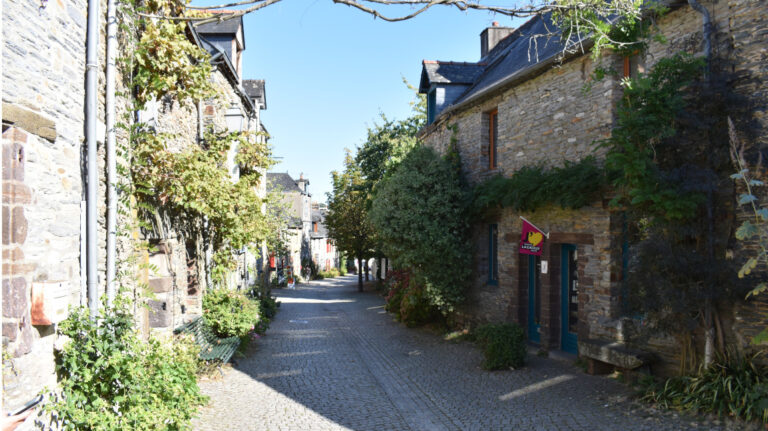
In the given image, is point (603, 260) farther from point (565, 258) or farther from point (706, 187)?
point (706, 187)

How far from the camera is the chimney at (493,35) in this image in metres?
17.4

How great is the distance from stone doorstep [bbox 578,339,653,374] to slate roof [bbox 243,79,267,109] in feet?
55.7

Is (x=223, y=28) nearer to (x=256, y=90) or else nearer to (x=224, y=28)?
(x=224, y=28)

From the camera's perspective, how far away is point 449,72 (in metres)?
15.1

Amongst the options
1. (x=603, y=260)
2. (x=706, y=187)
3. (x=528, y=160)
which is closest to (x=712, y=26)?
(x=706, y=187)

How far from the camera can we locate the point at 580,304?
28.4ft

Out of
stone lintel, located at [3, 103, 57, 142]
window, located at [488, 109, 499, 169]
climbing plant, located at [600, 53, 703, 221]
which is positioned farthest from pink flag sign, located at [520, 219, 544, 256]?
stone lintel, located at [3, 103, 57, 142]

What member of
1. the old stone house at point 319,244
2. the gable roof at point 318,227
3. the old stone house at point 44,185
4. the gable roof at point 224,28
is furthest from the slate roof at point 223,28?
the gable roof at point 318,227

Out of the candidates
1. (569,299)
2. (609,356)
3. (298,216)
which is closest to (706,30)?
(609,356)

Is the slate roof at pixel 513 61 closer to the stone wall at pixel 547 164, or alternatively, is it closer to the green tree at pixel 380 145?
the stone wall at pixel 547 164

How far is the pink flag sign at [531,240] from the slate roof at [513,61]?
2.86 meters

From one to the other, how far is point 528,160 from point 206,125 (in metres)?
6.72

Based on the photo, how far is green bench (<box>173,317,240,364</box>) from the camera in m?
8.38

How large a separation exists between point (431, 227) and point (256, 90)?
42.7 feet
